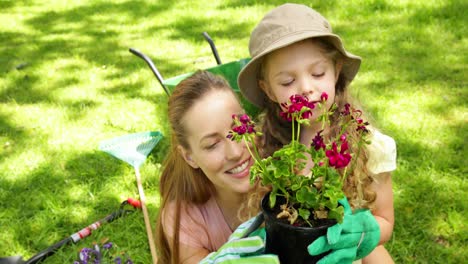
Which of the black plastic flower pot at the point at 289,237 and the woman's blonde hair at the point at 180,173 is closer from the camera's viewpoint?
the black plastic flower pot at the point at 289,237

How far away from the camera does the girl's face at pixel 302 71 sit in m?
1.62

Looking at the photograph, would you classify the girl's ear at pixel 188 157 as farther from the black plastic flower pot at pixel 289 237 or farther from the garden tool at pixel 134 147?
the garden tool at pixel 134 147

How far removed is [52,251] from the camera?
106 inches

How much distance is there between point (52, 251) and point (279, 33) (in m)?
1.79

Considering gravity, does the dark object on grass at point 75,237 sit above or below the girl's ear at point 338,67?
below

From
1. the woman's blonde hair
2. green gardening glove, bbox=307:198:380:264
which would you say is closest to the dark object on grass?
the woman's blonde hair

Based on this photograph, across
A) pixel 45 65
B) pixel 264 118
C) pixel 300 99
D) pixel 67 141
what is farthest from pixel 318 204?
pixel 45 65

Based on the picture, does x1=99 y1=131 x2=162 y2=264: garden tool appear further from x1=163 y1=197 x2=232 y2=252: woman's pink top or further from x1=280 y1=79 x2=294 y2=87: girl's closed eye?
x1=280 y1=79 x2=294 y2=87: girl's closed eye

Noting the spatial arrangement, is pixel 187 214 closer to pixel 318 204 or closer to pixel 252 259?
pixel 252 259

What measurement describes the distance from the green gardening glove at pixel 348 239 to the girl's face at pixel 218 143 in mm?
506

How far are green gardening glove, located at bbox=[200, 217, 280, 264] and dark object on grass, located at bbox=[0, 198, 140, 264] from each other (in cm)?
144

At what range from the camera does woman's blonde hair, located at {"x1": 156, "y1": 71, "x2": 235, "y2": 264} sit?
1.87 m

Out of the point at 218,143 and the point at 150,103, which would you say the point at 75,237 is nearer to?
the point at 218,143

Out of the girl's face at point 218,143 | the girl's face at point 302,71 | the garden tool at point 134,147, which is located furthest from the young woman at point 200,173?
the garden tool at point 134,147
